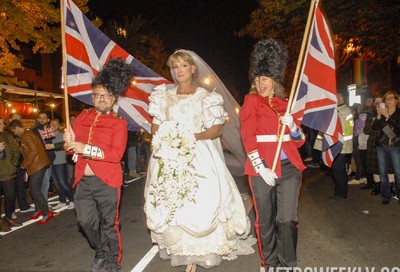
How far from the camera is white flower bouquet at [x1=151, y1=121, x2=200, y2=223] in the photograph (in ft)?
12.9

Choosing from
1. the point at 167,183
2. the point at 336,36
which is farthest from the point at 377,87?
the point at 167,183

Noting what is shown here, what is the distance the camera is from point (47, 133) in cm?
839

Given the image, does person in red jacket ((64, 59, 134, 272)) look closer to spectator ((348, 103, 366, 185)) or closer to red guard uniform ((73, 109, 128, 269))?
red guard uniform ((73, 109, 128, 269))

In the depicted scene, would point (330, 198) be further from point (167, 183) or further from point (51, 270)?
point (51, 270)

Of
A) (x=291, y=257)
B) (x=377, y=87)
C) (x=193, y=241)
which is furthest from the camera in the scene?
(x=377, y=87)

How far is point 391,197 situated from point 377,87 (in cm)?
1651

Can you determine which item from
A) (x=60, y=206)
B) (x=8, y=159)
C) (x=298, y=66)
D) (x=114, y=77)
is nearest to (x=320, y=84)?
(x=298, y=66)

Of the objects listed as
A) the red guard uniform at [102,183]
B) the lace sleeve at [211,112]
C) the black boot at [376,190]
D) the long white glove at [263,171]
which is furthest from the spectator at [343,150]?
the red guard uniform at [102,183]

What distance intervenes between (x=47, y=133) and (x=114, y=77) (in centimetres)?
464

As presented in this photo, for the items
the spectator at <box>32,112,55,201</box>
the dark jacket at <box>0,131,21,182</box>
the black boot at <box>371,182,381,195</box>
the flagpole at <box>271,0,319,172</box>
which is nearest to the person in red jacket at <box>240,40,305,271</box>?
the flagpole at <box>271,0,319,172</box>

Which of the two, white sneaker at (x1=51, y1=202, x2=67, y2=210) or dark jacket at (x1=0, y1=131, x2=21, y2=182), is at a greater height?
dark jacket at (x1=0, y1=131, x2=21, y2=182)

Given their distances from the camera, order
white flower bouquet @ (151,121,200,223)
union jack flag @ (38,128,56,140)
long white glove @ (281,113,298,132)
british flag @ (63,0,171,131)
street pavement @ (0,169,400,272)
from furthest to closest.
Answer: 1. union jack flag @ (38,128,56,140)
2. british flag @ (63,0,171,131)
3. street pavement @ (0,169,400,272)
4. white flower bouquet @ (151,121,200,223)
5. long white glove @ (281,113,298,132)

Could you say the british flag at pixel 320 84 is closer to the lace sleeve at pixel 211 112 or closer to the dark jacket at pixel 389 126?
the lace sleeve at pixel 211 112

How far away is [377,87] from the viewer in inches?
888
